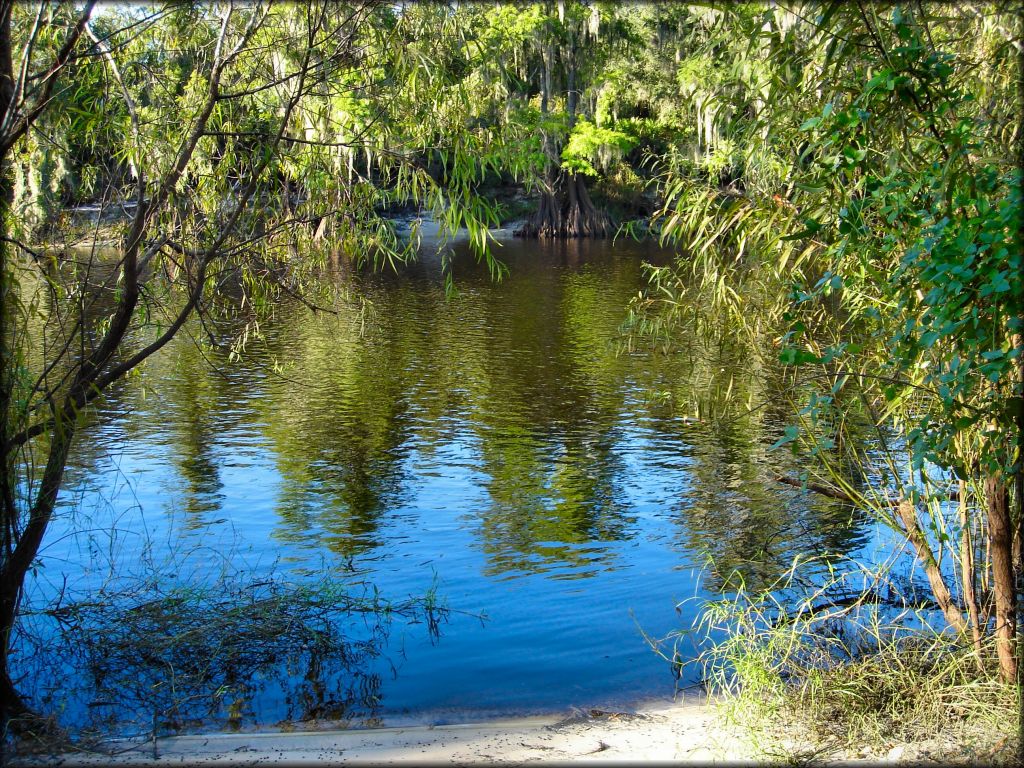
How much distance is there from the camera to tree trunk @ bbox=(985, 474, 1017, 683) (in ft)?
14.3

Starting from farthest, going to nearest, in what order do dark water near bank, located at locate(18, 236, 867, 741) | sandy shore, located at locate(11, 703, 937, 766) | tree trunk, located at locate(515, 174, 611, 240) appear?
tree trunk, located at locate(515, 174, 611, 240)
dark water near bank, located at locate(18, 236, 867, 741)
sandy shore, located at locate(11, 703, 937, 766)

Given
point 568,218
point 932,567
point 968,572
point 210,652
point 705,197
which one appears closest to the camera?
point 968,572

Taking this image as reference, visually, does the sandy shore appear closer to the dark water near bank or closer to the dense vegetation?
the dark water near bank

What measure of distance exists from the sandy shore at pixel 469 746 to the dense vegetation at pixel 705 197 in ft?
3.14

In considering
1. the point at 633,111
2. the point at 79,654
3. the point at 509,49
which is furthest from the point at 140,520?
the point at 633,111

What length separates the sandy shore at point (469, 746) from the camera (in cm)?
401

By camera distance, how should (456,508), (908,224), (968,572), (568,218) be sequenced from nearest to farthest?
(908,224)
(968,572)
(456,508)
(568,218)

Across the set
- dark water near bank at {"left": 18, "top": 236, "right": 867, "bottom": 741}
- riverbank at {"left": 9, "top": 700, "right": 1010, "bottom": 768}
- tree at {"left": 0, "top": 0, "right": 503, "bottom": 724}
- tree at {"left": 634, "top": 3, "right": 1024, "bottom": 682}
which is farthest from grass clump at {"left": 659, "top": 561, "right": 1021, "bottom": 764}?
tree at {"left": 0, "top": 0, "right": 503, "bottom": 724}

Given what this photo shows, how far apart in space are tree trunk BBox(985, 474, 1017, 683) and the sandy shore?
0.92 metres

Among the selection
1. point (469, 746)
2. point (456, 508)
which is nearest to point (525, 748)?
point (469, 746)

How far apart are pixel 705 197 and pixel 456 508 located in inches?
163

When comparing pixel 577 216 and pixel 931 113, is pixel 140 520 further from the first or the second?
pixel 577 216

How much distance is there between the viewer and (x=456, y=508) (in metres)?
8.66

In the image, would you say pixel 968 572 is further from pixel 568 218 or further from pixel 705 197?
pixel 568 218
